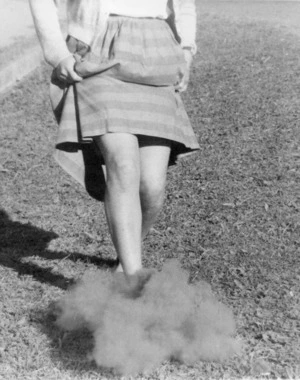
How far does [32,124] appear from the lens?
6730 millimetres

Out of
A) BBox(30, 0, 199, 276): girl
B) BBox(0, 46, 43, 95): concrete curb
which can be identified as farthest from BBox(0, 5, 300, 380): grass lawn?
BBox(30, 0, 199, 276): girl

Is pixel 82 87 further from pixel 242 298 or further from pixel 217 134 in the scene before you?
pixel 217 134

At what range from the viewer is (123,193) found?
9.27 feet

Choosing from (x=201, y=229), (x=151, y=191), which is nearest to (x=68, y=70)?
(x=151, y=191)

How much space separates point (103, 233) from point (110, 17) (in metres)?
1.61

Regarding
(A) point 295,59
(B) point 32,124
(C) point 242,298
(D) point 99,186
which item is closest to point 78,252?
(D) point 99,186

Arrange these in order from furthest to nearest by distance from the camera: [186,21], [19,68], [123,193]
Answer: [19,68] → [186,21] → [123,193]

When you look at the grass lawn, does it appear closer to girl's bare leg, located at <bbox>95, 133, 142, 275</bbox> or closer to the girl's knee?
girl's bare leg, located at <bbox>95, 133, 142, 275</bbox>

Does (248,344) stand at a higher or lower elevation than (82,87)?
lower

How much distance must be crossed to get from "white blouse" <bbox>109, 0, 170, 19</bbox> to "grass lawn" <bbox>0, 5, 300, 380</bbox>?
1.27 m

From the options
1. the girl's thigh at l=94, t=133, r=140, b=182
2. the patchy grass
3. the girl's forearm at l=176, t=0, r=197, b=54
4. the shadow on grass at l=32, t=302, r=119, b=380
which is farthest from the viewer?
the patchy grass

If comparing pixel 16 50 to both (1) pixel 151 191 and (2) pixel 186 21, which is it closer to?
(2) pixel 186 21

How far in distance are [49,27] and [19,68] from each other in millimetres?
5442

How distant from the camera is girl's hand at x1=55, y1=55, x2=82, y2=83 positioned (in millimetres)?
2932
